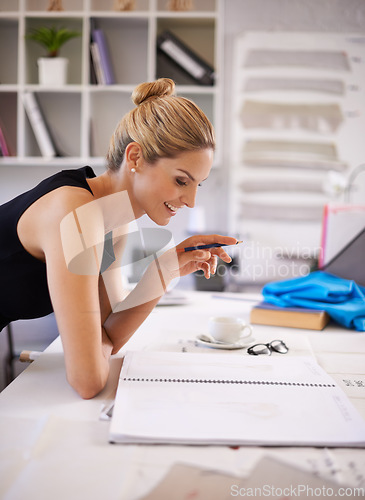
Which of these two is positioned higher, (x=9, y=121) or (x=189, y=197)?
(x=9, y=121)

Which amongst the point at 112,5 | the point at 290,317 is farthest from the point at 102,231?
the point at 112,5

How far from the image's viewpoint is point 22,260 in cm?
111

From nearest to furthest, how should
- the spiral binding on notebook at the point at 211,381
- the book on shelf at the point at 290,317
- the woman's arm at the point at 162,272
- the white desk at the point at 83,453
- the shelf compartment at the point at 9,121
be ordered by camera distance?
the white desk at the point at 83,453, the spiral binding on notebook at the point at 211,381, the woman's arm at the point at 162,272, the book on shelf at the point at 290,317, the shelf compartment at the point at 9,121

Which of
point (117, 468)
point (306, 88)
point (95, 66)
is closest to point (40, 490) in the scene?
point (117, 468)

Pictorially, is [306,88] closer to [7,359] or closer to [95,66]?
[95,66]

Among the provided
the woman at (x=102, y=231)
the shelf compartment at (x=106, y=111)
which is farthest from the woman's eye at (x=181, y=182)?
the shelf compartment at (x=106, y=111)

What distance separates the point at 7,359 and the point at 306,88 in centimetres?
211

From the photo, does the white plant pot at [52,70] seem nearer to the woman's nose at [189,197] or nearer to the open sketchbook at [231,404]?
the woman's nose at [189,197]

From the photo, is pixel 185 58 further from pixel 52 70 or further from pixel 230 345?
pixel 230 345

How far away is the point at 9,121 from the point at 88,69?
0.52 meters

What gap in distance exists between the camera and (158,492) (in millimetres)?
576

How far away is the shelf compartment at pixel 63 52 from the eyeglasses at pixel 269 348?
2.09 meters

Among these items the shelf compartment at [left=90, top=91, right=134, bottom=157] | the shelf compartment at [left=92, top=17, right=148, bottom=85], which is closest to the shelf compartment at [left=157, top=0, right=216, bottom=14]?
the shelf compartment at [left=92, top=17, right=148, bottom=85]

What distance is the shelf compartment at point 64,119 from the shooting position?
2.70 metres
